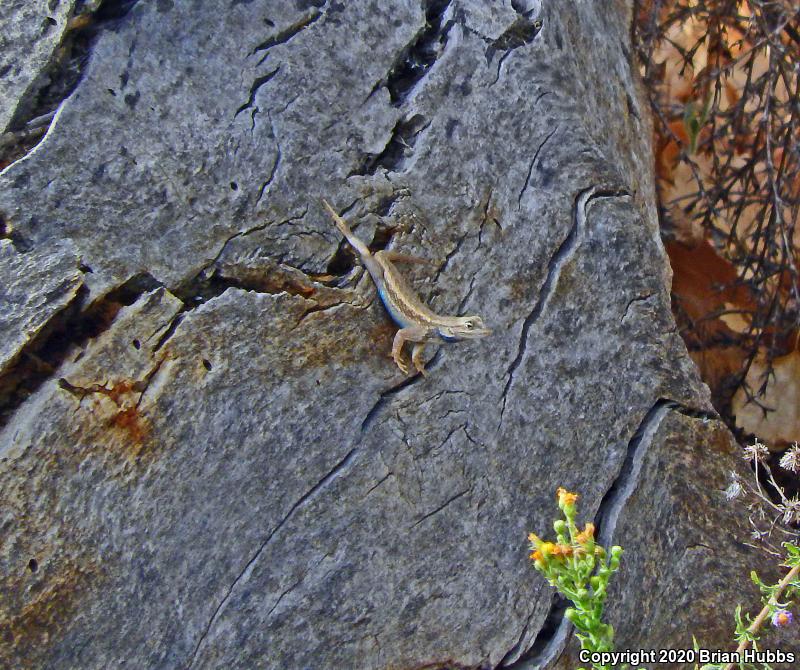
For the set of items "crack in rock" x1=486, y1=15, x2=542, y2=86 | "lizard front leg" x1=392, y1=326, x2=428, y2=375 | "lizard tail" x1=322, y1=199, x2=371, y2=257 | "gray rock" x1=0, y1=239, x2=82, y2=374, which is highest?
"gray rock" x1=0, y1=239, x2=82, y2=374

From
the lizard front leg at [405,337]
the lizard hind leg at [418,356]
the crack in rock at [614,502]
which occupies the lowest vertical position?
the crack in rock at [614,502]

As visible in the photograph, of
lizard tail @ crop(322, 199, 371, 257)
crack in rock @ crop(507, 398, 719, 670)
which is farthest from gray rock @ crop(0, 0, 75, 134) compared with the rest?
crack in rock @ crop(507, 398, 719, 670)

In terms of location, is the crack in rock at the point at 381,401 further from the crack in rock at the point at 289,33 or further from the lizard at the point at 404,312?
the crack in rock at the point at 289,33

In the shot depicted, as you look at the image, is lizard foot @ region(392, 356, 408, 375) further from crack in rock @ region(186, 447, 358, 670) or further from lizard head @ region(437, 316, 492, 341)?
crack in rock @ region(186, 447, 358, 670)

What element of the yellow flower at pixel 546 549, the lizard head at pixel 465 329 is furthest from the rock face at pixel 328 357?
the yellow flower at pixel 546 549

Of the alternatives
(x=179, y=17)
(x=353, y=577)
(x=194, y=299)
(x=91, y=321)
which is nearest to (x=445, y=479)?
(x=353, y=577)

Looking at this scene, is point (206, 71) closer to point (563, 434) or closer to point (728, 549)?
point (563, 434)

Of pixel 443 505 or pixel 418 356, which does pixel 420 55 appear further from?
pixel 443 505
